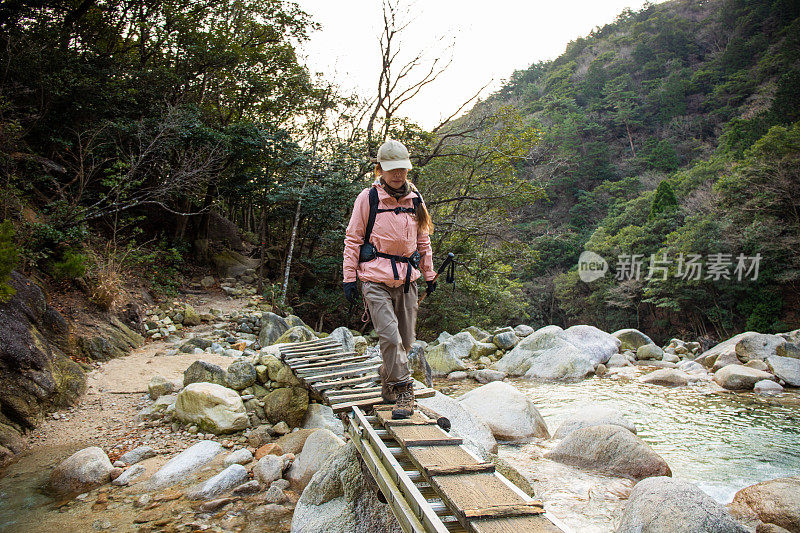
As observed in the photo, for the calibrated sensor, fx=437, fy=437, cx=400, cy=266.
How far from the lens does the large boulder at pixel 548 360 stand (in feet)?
34.8

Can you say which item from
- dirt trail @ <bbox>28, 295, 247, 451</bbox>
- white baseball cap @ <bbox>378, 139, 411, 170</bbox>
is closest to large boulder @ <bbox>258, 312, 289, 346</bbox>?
dirt trail @ <bbox>28, 295, 247, 451</bbox>

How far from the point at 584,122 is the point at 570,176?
249 inches

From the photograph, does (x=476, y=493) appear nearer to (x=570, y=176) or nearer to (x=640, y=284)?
(x=640, y=284)

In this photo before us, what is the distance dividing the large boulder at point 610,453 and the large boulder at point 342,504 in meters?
2.81

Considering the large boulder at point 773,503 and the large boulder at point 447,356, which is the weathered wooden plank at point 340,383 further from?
the large boulder at point 447,356

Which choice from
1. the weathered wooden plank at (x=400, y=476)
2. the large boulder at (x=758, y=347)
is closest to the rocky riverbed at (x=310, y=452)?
the weathered wooden plank at (x=400, y=476)

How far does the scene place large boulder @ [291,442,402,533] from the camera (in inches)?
128

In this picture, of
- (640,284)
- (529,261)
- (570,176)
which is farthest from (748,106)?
(529,261)

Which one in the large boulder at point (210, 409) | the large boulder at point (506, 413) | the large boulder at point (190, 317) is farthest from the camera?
the large boulder at point (190, 317)

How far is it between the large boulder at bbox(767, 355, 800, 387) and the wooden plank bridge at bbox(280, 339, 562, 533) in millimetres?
9038

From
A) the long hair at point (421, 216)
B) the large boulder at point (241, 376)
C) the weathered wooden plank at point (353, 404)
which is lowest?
the large boulder at point (241, 376)

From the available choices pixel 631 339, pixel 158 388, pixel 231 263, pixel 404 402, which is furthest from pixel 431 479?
pixel 631 339

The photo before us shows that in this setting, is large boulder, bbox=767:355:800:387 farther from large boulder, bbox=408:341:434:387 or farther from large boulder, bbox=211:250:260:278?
large boulder, bbox=211:250:260:278

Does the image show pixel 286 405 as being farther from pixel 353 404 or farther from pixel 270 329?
pixel 270 329
